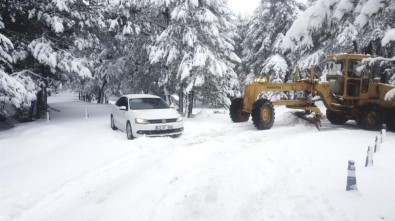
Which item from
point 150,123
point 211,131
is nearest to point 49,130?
point 150,123

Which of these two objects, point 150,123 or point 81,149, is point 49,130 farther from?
point 150,123

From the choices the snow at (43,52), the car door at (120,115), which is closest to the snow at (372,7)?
the car door at (120,115)

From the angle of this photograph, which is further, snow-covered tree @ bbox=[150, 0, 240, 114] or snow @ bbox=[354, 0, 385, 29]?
snow-covered tree @ bbox=[150, 0, 240, 114]

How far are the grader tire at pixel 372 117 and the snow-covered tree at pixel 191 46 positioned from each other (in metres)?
6.98

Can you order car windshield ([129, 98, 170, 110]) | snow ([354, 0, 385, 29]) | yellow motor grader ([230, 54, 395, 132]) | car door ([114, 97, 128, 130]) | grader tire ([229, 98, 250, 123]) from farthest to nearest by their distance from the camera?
1. grader tire ([229, 98, 250, 123])
2. yellow motor grader ([230, 54, 395, 132])
3. car windshield ([129, 98, 170, 110])
4. car door ([114, 97, 128, 130])
5. snow ([354, 0, 385, 29])

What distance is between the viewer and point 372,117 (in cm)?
1391

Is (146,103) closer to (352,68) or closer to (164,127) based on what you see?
(164,127)

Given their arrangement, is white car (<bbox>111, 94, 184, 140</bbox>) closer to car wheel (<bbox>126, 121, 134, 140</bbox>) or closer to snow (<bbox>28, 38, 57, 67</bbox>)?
car wheel (<bbox>126, 121, 134, 140</bbox>)

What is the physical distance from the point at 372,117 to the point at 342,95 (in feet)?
5.00

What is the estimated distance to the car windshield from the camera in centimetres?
1364

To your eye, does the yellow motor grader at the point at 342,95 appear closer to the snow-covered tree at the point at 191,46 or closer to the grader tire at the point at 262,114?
the grader tire at the point at 262,114

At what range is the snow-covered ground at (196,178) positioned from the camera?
6.18m

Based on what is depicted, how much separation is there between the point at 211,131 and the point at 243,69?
20.6m

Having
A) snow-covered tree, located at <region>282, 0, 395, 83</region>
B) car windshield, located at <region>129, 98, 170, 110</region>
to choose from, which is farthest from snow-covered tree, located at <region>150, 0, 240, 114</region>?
snow-covered tree, located at <region>282, 0, 395, 83</region>
